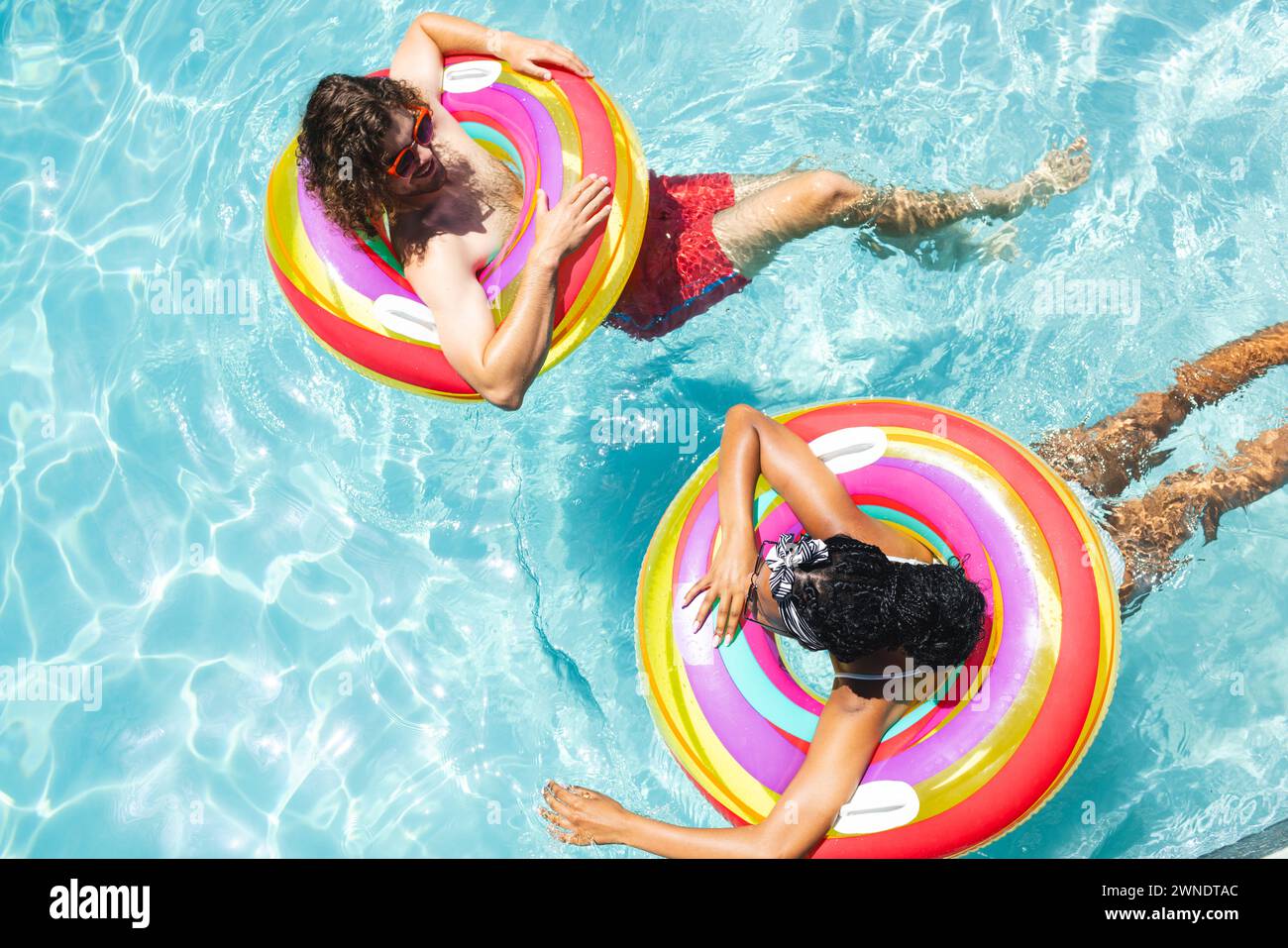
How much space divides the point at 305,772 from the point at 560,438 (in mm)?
2097

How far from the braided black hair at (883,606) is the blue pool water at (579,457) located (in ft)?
6.37

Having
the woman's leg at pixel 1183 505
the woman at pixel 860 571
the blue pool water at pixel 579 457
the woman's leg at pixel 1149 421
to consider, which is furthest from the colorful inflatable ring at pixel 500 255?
the woman's leg at pixel 1183 505

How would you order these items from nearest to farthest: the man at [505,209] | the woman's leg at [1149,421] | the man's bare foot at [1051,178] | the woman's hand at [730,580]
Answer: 1. the woman's hand at [730,580]
2. the man at [505,209]
3. the woman's leg at [1149,421]
4. the man's bare foot at [1051,178]

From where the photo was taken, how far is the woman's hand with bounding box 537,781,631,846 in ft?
11.3

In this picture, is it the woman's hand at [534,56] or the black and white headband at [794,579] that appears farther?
the woman's hand at [534,56]

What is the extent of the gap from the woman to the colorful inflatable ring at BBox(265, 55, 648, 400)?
795 millimetres

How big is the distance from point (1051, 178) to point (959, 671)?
2827mm

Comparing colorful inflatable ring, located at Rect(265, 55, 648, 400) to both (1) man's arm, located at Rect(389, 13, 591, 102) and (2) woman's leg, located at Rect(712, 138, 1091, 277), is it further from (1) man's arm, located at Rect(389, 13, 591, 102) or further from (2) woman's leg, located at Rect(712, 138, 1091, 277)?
(2) woman's leg, located at Rect(712, 138, 1091, 277)

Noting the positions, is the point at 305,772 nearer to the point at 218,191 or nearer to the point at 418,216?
the point at 418,216

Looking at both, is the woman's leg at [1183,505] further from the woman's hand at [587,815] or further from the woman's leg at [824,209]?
the woman's hand at [587,815]

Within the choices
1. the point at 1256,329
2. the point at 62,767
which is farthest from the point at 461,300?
the point at 1256,329

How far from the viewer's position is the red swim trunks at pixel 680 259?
4.17 metres

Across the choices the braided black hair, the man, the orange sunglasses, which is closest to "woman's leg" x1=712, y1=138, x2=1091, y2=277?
the man

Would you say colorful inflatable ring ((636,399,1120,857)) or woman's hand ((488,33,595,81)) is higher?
woman's hand ((488,33,595,81))
